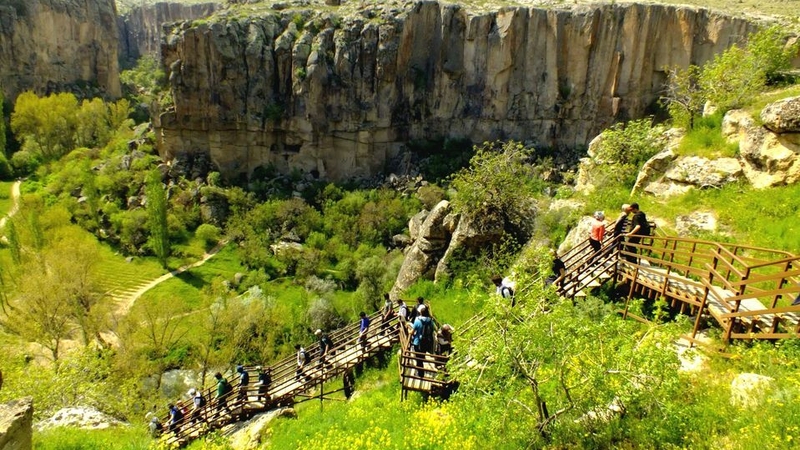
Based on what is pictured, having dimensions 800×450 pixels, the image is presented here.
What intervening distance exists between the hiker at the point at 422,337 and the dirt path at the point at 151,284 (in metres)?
25.9

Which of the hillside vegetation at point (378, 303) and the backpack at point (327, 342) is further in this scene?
the backpack at point (327, 342)

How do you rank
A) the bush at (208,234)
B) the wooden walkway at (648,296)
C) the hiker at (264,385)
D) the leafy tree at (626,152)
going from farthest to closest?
the bush at (208,234) < the leafy tree at (626,152) < the hiker at (264,385) < the wooden walkway at (648,296)

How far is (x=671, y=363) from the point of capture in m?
5.93

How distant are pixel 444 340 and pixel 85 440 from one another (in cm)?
891

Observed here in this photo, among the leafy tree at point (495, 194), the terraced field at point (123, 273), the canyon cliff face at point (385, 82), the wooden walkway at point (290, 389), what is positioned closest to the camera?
the wooden walkway at point (290, 389)

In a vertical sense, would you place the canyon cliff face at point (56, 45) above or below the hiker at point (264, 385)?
above

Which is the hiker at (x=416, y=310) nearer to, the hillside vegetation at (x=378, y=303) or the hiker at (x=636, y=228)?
the hillside vegetation at (x=378, y=303)

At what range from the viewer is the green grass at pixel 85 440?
10578 millimetres

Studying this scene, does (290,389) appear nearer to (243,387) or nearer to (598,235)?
(243,387)

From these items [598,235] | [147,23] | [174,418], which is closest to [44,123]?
[174,418]

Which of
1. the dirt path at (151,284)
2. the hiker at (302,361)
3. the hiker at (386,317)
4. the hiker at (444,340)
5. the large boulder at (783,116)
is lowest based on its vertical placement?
the dirt path at (151,284)

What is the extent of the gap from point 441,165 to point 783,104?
34.9 m

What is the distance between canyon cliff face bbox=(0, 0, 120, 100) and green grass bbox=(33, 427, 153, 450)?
71.4 meters

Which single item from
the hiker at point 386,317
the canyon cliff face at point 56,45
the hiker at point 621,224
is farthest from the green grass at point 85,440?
the canyon cliff face at point 56,45
